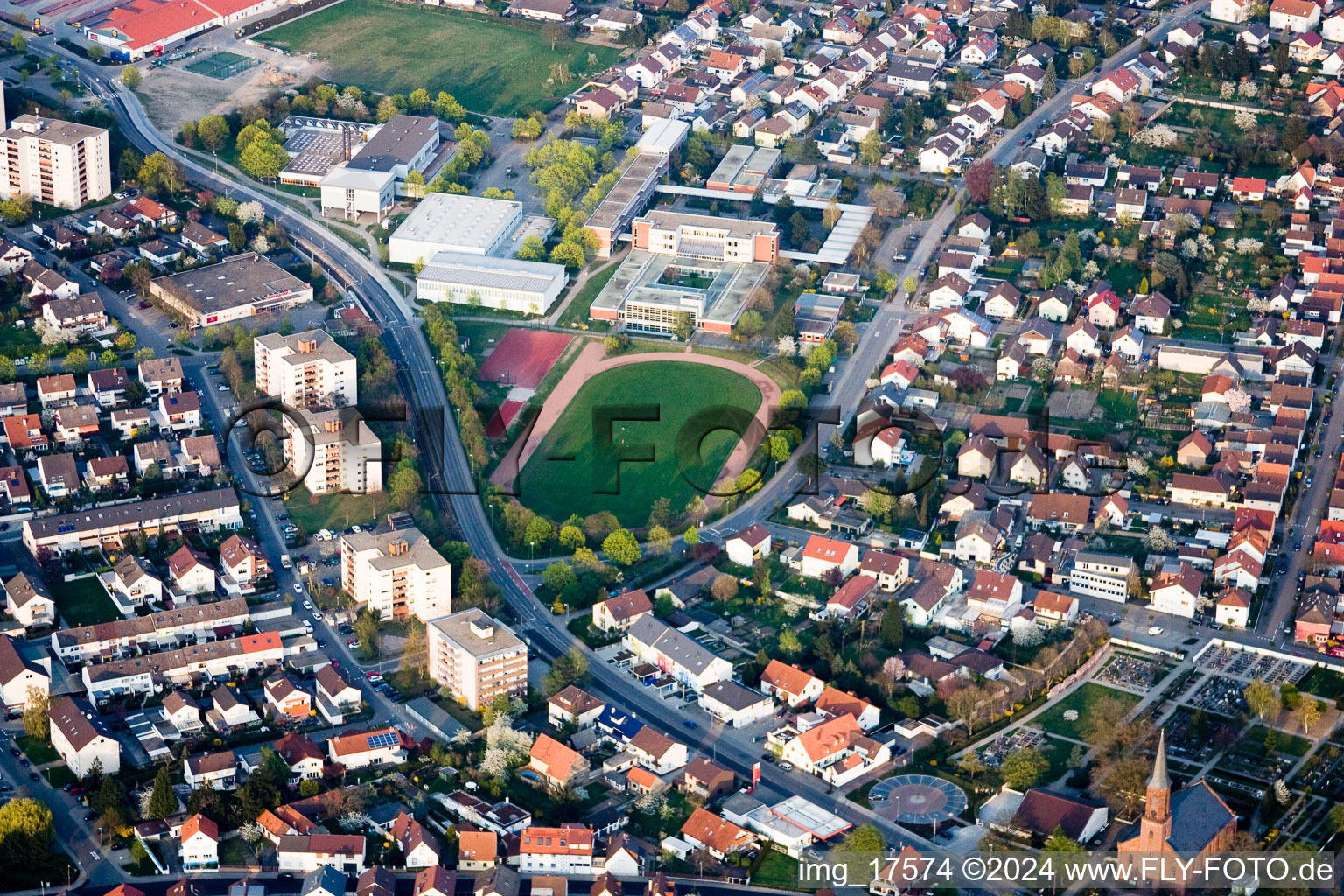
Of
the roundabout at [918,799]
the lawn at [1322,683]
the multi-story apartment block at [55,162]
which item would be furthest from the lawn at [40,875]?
the multi-story apartment block at [55,162]

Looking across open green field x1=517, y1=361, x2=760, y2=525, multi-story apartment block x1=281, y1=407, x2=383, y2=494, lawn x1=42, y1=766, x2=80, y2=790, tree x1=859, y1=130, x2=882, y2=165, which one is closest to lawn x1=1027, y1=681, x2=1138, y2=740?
Result: open green field x1=517, y1=361, x2=760, y2=525

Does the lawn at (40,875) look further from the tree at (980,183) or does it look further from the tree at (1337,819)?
the tree at (980,183)

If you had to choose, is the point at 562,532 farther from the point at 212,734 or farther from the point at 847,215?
the point at 847,215

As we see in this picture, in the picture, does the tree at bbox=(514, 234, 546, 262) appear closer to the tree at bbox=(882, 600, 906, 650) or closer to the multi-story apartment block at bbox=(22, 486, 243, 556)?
the multi-story apartment block at bbox=(22, 486, 243, 556)

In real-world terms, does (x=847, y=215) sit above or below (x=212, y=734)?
above

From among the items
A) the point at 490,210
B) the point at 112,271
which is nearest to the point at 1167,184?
the point at 490,210

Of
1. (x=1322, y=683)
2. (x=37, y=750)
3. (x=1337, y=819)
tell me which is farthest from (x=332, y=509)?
(x=1337, y=819)
